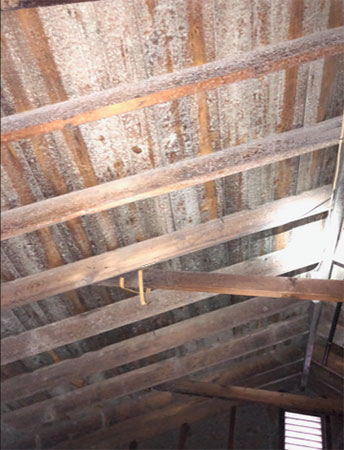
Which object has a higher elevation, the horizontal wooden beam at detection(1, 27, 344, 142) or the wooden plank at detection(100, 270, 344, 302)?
the horizontal wooden beam at detection(1, 27, 344, 142)

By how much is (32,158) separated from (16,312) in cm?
195

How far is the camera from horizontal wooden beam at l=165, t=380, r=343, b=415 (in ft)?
17.4

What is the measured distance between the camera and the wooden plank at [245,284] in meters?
3.52

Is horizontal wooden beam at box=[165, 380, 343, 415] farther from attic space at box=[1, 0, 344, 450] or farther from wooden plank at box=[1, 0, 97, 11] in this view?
wooden plank at box=[1, 0, 97, 11]

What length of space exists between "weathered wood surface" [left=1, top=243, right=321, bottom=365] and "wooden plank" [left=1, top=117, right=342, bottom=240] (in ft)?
4.52

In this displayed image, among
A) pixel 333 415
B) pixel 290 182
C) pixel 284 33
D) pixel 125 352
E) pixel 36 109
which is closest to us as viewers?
pixel 36 109

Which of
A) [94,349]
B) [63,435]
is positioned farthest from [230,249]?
[63,435]

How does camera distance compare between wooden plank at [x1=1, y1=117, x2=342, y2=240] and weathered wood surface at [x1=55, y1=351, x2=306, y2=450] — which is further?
weathered wood surface at [x1=55, y1=351, x2=306, y2=450]

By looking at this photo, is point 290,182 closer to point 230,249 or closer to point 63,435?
point 230,249

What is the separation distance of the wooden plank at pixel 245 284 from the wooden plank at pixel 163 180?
3.37ft

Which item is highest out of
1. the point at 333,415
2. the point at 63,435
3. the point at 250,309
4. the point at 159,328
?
the point at 250,309

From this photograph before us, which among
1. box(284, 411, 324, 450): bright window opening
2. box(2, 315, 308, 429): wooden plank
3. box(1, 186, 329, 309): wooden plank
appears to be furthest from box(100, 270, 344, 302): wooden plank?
box(284, 411, 324, 450): bright window opening

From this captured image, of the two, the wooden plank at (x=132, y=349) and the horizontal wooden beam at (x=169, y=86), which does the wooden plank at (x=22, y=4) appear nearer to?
the horizontal wooden beam at (x=169, y=86)

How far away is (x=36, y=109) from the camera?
2.48m
